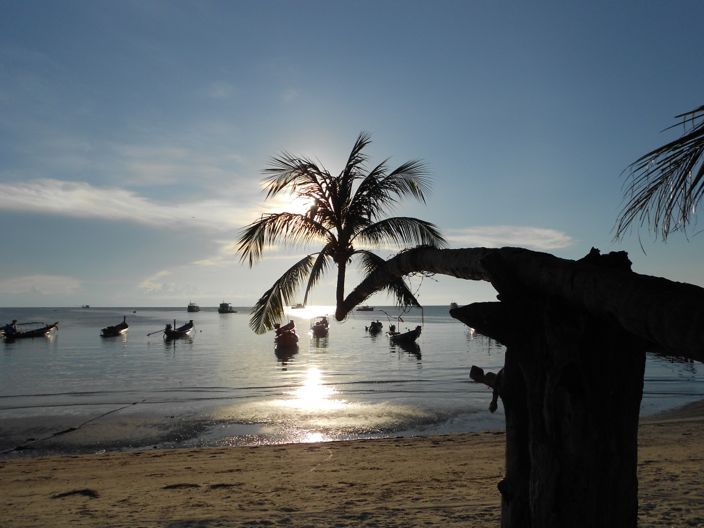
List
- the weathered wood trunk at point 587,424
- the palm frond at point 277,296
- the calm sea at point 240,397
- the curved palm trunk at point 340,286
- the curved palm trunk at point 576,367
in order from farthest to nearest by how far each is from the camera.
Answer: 1. the calm sea at point 240,397
2. the palm frond at point 277,296
3. the curved palm trunk at point 340,286
4. the weathered wood trunk at point 587,424
5. the curved palm trunk at point 576,367

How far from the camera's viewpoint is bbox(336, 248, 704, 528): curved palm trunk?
7.77 ft

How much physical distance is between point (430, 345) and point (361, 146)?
54101 millimetres

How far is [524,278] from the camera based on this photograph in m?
2.80

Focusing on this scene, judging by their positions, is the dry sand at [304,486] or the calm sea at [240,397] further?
the calm sea at [240,397]

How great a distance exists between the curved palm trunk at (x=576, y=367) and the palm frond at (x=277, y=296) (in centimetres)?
418

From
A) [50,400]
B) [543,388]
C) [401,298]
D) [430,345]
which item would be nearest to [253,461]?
[401,298]

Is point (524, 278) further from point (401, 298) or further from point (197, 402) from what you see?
point (197, 402)

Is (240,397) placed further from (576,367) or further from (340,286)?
(576,367)

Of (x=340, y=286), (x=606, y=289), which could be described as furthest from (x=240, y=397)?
(x=606, y=289)

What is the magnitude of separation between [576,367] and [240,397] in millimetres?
24461

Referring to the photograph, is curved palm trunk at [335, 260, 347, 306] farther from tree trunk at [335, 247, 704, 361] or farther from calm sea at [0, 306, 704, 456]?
calm sea at [0, 306, 704, 456]

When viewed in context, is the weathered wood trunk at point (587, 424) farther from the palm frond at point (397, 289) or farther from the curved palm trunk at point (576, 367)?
the palm frond at point (397, 289)

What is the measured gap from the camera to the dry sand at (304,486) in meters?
7.07

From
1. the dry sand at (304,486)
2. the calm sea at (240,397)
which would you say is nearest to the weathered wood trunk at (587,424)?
the dry sand at (304,486)
